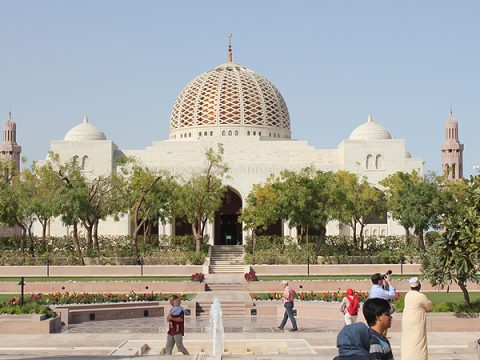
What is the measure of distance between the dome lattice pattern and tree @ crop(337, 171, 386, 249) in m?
12.1

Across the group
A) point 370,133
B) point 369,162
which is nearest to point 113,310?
point 369,162

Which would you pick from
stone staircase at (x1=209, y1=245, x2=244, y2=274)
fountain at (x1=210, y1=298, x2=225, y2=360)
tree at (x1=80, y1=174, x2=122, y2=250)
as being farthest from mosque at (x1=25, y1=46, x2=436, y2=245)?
fountain at (x1=210, y1=298, x2=225, y2=360)

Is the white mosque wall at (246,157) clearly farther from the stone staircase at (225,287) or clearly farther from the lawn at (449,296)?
the lawn at (449,296)

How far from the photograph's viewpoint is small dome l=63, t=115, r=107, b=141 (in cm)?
4662

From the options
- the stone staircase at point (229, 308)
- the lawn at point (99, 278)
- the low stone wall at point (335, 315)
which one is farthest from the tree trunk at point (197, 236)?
the low stone wall at point (335, 315)

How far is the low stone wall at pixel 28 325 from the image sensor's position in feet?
47.5

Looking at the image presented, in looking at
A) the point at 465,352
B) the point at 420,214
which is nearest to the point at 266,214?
the point at 420,214

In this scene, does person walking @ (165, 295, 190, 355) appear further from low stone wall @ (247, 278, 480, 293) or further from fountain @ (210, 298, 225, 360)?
low stone wall @ (247, 278, 480, 293)

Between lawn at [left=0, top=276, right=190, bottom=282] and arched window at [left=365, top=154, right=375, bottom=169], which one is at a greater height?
arched window at [left=365, top=154, right=375, bottom=169]

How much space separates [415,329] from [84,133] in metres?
41.3

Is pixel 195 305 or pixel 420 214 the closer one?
pixel 195 305

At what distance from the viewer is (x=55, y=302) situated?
64.5 ft

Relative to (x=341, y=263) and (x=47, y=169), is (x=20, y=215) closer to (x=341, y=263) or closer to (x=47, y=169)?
(x=47, y=169)

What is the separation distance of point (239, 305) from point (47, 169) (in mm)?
17109
